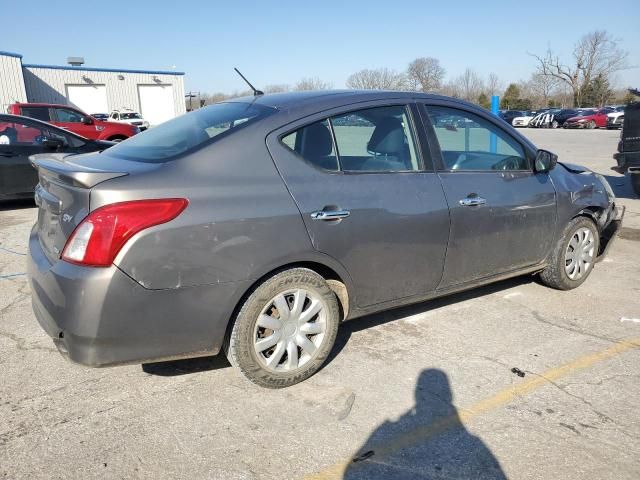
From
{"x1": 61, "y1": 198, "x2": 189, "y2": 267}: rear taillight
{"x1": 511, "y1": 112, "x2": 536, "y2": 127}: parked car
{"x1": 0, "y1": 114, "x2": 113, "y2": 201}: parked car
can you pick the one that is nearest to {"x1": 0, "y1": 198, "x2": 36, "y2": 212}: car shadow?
{"x1": 0, "y1": 114, "x2": 113, "y2": 201}: parked car

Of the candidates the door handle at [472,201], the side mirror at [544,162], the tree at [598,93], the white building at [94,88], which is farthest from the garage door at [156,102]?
the tree at [598,93]

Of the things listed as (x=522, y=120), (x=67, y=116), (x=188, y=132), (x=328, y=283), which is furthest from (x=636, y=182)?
(x=522, y=120)

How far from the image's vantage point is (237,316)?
2768 mm

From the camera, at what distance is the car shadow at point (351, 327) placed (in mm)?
3238

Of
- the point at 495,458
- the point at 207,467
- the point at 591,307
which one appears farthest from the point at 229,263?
the point at 591,307

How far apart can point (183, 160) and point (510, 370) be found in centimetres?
237

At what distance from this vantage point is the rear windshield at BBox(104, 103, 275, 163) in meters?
2.86

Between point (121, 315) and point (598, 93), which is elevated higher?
point (598, 93)

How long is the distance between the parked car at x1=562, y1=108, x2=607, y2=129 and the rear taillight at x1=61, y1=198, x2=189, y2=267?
128ft

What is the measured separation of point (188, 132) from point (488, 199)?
213cm

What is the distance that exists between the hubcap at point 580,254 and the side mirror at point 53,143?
24.3ft

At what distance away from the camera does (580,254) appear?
183 inches

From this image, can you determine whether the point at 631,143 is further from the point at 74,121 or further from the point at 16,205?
the point at 74,121

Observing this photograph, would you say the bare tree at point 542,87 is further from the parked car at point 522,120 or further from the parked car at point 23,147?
the parked car at point 23,147
